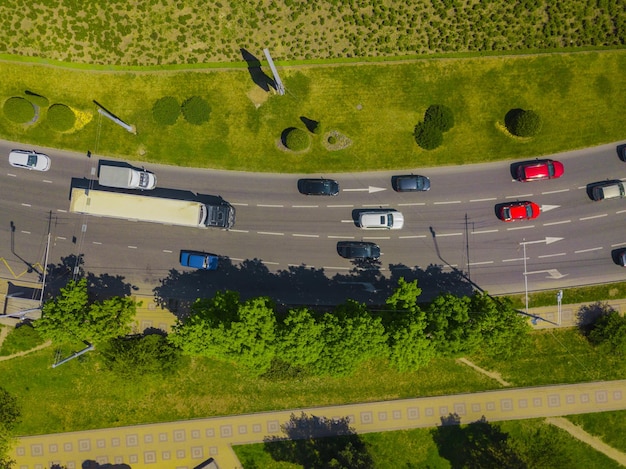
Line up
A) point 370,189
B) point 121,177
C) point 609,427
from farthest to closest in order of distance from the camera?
point 370,189, point 609,427, point 121,177

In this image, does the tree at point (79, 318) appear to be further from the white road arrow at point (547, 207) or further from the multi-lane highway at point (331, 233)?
the white road arrow at point (547, 207)

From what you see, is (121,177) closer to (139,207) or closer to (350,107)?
(139,207)

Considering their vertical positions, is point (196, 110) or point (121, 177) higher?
point (196, 110)

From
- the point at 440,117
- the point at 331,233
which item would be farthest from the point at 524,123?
the point at 331,233

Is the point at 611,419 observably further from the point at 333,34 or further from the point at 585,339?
the point at 333,34

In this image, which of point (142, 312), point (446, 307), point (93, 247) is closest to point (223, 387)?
point (142, 312)

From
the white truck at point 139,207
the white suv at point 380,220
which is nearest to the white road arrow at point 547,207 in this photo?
the white suv at point 380,220
